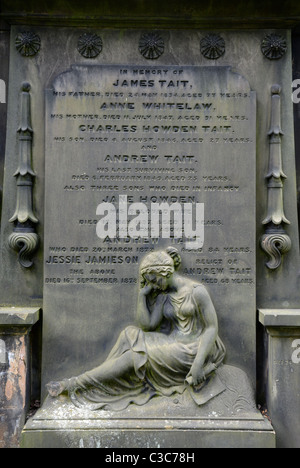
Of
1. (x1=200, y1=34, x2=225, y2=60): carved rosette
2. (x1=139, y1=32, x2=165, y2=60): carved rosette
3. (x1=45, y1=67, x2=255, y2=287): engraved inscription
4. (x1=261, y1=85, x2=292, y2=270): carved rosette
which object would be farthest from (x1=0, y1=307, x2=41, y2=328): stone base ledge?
(x1=200, y1=34, x2=225, y2=60): carved rosette

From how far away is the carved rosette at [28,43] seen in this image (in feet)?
17.1

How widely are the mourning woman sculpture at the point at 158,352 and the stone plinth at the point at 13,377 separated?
1.16 feet

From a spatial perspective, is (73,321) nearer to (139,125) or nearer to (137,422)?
(137,422)

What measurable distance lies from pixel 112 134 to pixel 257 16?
2.25 meters

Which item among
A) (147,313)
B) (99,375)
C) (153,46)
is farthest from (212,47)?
(99,375)

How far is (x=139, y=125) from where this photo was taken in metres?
5.18

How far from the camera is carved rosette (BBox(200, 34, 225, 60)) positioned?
5250 mm

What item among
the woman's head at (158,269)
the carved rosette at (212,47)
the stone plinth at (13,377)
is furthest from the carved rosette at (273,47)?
the stone plinth at (13,377)

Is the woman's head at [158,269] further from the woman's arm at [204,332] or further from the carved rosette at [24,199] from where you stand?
the carved rosette at [24,199]

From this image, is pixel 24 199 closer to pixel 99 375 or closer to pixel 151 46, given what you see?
pixel 99 375

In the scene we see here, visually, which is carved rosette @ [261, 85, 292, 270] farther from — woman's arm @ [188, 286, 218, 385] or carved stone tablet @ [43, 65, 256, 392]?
woman's arm @ [188, 286, 218, 385]

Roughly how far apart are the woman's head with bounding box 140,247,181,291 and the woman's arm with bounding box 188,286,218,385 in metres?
0.36
